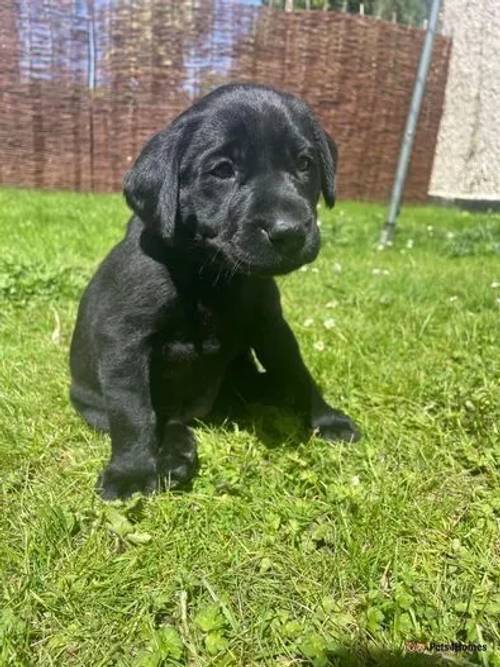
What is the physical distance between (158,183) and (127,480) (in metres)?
0.93

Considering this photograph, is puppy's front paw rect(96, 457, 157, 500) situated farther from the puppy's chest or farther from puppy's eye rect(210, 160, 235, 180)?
puppy's eye rect(210, 160, 235, 180)

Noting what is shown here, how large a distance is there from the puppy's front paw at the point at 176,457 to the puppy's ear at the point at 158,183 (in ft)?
2.23

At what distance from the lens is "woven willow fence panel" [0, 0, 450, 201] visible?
984 cm

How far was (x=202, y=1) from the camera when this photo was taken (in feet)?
32.8

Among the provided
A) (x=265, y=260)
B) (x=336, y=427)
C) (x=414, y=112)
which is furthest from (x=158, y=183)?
(x=414, y=112)

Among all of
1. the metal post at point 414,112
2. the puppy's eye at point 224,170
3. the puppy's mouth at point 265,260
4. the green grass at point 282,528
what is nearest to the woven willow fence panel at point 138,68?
the metal post at point 414,112

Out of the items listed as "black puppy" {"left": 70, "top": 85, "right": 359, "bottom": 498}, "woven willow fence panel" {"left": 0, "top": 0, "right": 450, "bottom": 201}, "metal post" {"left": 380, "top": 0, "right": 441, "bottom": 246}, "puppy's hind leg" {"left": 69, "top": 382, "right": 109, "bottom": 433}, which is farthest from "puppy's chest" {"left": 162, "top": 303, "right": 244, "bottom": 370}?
"woven willow fence panel" {"left": 0, "top": 0, "right": 450, "bottom": 201}

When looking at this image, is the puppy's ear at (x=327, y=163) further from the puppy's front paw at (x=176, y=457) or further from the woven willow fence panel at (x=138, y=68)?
the woven willow fence panel at (x=138, y=68)

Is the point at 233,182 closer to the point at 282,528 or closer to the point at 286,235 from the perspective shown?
the point at 286,235

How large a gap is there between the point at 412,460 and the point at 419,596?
0.67 m

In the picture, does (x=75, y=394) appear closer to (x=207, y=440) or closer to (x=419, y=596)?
(x=207, y=440)

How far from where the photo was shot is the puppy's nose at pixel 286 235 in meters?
1.99

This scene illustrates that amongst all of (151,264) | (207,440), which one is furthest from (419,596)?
(151,264)

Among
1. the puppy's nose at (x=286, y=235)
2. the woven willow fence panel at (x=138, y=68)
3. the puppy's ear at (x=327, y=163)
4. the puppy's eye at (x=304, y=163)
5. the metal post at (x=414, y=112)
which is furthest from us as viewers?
the woven willow fence panel at (x=138, y=68)
